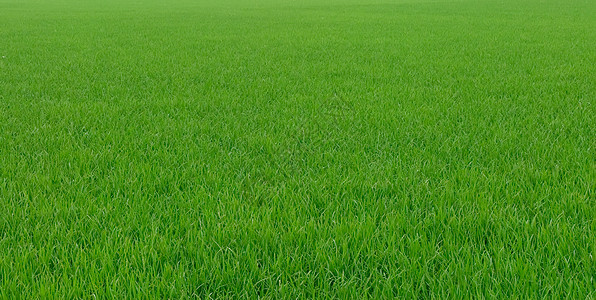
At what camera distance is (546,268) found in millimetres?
1557

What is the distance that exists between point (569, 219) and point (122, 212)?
6.16 ft

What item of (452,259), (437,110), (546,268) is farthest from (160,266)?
(437,110)

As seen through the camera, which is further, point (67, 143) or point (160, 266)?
point (67, 143)

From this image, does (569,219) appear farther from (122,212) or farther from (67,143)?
(67,143)

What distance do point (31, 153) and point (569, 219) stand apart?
291cm

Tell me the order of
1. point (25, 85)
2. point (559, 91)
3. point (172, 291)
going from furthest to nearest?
point (25, 85)
point (559, 91)
point (172, 291)

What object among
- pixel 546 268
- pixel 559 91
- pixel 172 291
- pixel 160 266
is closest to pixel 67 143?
pixel 160 266

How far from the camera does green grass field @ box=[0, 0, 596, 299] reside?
156 centimetres

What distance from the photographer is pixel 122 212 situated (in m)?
2.04

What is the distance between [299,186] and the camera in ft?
7.61

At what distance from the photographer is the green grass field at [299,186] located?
5.11 ft

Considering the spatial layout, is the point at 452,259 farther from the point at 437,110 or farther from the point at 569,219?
the point at 437,110

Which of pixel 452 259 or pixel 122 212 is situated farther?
pixel 122 212

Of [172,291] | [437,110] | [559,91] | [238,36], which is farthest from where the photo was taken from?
[238,36]
